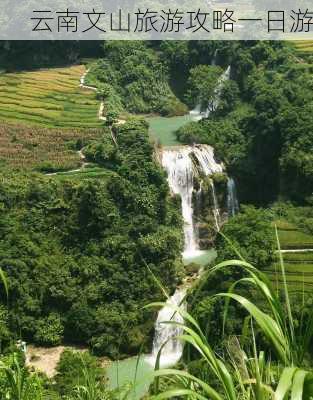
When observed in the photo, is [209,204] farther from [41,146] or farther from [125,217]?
[41,146]

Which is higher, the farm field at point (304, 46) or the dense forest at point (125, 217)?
the farm field at point (304, 46)

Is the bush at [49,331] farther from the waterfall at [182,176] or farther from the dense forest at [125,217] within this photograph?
the waterfall at [182,176]

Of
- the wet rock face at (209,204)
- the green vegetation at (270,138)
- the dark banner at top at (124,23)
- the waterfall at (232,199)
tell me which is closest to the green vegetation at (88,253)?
the wet rock face at (209,204)

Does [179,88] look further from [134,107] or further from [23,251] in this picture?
[23,251]

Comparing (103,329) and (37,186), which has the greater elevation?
(37,186)

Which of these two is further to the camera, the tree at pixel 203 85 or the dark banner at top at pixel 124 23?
the dark banner at top at pixel 124 23

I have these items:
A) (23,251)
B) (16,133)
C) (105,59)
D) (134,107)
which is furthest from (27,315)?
(105,59)
